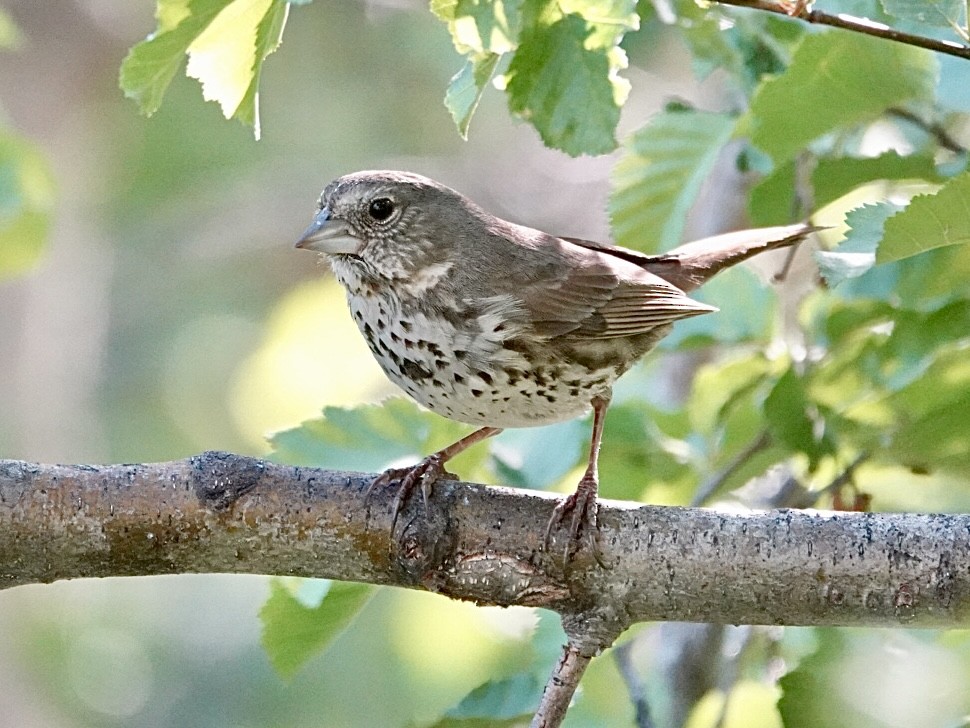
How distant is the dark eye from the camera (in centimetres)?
357

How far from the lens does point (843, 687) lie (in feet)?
9.14

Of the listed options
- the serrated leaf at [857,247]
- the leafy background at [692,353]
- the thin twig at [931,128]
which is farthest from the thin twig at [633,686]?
the thin twig at [931,128]

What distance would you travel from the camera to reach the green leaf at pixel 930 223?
2.35m

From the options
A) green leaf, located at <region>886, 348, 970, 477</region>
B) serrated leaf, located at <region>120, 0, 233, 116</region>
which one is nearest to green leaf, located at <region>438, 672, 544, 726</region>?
green leaf, located at <region>886, 348, 970, 477</region>

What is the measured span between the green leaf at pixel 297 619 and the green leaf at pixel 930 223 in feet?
4.73

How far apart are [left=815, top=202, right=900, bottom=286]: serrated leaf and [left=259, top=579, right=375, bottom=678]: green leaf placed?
1309mm

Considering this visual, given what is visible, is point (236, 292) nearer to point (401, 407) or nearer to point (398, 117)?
point (398, 117)

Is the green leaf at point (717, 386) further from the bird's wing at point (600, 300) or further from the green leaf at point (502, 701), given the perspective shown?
the green leaf at point (502, 701)

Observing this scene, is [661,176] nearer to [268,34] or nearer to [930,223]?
[930,223]

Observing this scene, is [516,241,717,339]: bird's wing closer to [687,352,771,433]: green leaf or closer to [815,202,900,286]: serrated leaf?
[687,352,771,433]: green leaf

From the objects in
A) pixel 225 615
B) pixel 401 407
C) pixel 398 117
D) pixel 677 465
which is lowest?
pixel 677 465

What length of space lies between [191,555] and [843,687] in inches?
59.1

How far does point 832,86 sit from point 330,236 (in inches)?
56.2

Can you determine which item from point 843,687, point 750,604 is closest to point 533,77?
point 750,604
